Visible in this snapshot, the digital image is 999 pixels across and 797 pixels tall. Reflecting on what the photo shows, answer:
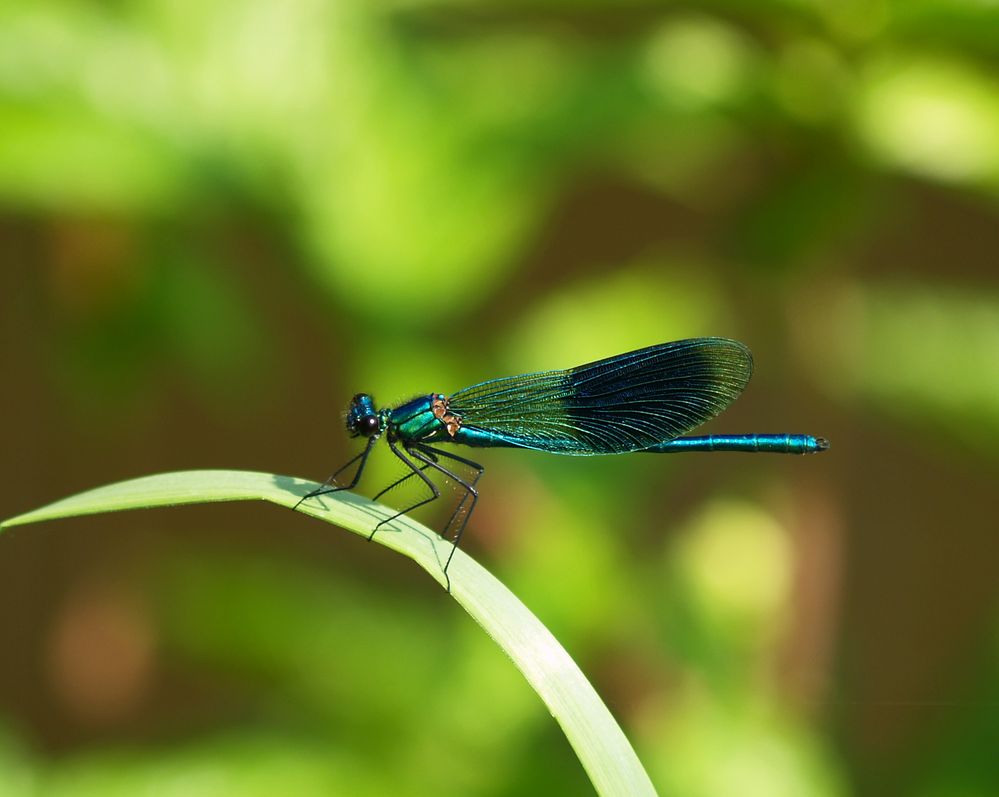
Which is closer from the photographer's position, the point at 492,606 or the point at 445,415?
the point at 492,606

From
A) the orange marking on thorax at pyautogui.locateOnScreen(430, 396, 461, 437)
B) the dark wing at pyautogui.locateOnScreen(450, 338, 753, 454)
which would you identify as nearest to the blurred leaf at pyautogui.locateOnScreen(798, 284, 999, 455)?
the dark wing at pyautogui.locateOnScreen(450, 338, 753, 454)

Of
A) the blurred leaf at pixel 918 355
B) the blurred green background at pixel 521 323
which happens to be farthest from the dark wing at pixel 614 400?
the blurred leaf at pixel 918 355

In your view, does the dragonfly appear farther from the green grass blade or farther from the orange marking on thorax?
the green grass blade

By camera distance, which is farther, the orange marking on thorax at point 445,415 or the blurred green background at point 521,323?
the blurred green background at point 521,323

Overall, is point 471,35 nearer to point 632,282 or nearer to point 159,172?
point 632,282

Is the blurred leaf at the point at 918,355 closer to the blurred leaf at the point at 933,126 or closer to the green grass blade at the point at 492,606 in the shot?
the blurred leaf at the point at 933,126

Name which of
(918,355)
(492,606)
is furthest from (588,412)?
(492,606)

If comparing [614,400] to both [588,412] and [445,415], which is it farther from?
[445,415]
